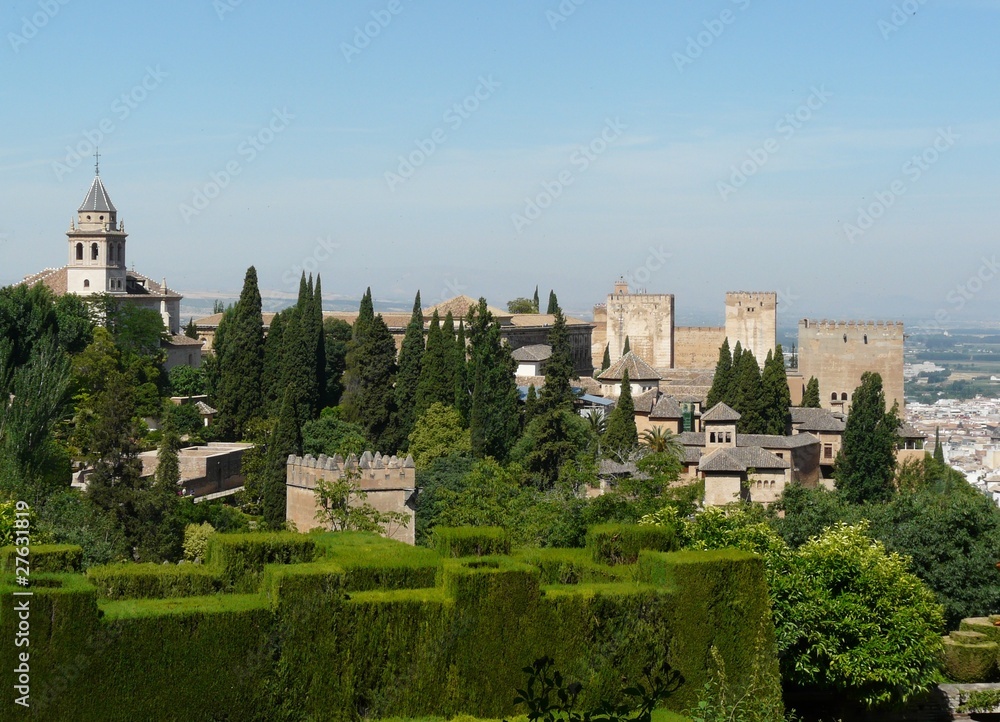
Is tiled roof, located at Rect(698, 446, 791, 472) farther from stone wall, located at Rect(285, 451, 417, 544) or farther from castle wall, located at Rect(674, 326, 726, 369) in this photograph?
castle wall, located at Rect(674, 326, 726, 369)

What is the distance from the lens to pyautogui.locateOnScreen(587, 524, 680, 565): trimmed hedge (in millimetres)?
16094

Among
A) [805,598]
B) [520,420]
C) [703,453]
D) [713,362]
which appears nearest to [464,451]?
[520,420]

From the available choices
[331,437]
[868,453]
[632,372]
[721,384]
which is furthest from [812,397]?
[331,437]

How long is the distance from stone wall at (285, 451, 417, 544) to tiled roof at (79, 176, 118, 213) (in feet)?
113

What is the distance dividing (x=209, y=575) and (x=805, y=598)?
7646mm

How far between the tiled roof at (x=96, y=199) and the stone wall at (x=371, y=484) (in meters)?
34.5

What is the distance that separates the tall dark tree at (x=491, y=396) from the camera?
132ft

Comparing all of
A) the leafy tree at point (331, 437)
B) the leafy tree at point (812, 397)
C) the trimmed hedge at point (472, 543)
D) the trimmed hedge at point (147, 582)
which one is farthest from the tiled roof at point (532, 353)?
the trimmed hedge at point (147, 582)

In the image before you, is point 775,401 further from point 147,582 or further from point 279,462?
point 147,582

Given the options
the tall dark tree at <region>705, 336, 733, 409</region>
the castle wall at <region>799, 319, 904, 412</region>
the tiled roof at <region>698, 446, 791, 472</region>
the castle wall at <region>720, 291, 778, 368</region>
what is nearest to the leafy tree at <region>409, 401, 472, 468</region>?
the tiled roof at <region>698, 446, 791, 472</region>

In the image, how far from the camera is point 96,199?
207 ft

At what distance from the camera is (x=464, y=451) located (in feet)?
131

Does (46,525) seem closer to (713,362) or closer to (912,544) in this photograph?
(912,544)

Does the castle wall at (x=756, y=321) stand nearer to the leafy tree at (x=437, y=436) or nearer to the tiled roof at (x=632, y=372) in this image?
the tiled roof at (x=632, y=372)
